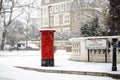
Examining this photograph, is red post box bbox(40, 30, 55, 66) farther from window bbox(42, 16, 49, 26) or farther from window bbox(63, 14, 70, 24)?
window bbox(42, 16, 49, 26)

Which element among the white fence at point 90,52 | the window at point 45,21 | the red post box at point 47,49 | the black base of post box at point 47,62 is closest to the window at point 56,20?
the window at point 45,21

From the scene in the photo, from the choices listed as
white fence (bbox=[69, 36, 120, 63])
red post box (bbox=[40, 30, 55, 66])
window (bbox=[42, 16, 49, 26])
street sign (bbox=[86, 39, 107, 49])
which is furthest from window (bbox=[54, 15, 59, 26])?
red post box (bbox=[40, 30, 55, 66])

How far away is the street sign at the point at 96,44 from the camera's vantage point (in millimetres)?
18375

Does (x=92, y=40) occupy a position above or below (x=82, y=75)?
above

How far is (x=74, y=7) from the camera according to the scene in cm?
3703

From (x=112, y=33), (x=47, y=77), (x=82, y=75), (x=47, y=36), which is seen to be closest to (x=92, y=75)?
(x=82, y=75)

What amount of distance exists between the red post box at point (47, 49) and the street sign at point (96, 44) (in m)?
2.41

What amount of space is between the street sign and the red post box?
2411mm

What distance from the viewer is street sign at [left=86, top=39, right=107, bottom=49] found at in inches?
723

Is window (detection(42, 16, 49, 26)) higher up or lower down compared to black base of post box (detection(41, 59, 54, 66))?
higher up

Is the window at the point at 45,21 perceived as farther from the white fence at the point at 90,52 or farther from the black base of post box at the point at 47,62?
the black base of post box at the point at 47,62

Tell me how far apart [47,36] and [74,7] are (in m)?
19.6

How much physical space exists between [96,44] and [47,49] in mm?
2827

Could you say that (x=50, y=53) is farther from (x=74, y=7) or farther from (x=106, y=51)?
(x=74, y=7)
